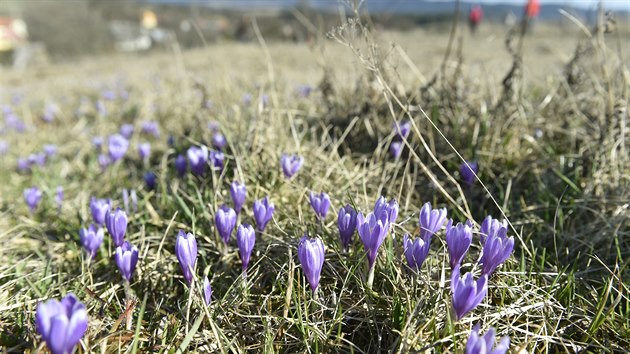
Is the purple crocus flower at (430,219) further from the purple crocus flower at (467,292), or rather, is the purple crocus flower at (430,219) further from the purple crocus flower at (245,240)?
the purple crocus flower at (245,240)

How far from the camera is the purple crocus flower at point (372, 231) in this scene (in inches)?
60.8

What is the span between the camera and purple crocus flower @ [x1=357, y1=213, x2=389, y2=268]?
1.54m

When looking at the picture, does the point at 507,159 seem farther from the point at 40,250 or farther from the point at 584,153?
the point at 40,250

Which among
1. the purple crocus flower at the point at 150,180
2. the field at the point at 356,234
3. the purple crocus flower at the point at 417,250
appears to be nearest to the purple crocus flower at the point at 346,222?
the field at the point at 356,234

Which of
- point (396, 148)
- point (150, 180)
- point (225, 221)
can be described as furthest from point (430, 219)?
point (150, 180)

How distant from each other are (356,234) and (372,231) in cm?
29

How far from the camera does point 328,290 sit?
178cm

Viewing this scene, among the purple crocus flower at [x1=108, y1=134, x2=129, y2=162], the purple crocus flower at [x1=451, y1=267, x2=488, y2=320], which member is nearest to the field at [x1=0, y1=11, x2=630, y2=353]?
the purple crocus flower at [x1=451, y1=267, x2=488, y2=320]

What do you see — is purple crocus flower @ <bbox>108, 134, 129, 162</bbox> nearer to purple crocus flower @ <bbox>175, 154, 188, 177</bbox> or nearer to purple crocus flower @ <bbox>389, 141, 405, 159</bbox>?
purple crocus flower @ <bbox>175, 154, 188, 177</bbox>

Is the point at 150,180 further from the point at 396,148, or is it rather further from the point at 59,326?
the point at 59,326

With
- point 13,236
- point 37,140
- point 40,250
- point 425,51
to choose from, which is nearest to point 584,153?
point 40,250

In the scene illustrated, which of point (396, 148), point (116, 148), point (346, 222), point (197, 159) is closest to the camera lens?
point (346, 222)

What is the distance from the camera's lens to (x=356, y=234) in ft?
6.04

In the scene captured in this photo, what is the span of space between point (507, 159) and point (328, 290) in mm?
1411
